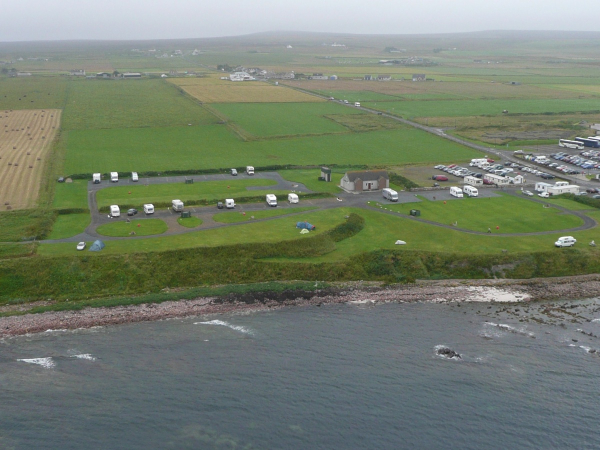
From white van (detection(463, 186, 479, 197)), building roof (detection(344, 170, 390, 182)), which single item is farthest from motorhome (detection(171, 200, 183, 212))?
white van (detection(463, 186, 479, 197))

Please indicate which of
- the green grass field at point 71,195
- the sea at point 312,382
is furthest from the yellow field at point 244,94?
the sea at point 312,382

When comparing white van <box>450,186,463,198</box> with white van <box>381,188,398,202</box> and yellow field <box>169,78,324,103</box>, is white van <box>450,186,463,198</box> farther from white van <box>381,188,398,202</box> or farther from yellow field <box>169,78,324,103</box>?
yellow field <box>169,78,324,103</box>

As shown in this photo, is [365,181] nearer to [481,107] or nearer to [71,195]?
[71,195]

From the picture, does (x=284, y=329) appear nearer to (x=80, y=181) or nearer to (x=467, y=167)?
(x=80, y=181)

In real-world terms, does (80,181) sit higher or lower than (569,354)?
higher

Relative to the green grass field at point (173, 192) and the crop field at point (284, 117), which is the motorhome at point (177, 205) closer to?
the green grass field at point (173, 192)

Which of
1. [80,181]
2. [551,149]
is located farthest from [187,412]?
[551,149]
